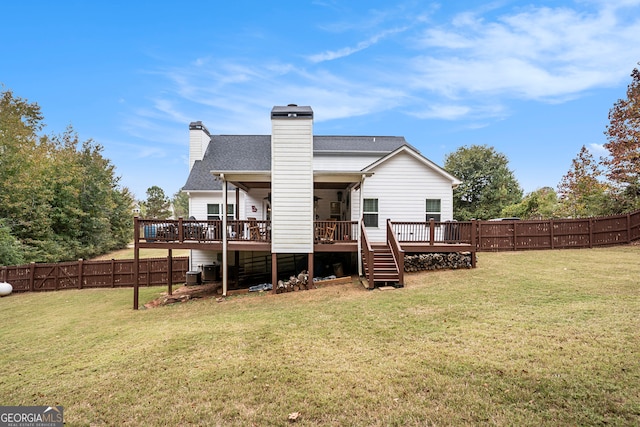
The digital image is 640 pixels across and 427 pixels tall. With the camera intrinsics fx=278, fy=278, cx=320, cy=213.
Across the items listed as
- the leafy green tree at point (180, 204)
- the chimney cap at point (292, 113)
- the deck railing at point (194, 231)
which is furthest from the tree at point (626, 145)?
the leafy green tree at point (180, 204)

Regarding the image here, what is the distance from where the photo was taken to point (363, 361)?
4418 millimetres

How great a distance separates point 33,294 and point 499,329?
20792 millimetres

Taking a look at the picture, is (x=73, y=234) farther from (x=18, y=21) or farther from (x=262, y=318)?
(x=262, y=318)

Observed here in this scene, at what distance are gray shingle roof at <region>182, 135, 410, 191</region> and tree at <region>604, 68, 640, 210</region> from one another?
13089 mm

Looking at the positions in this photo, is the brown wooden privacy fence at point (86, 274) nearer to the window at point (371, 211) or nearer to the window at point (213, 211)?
the window at point (213, 211)

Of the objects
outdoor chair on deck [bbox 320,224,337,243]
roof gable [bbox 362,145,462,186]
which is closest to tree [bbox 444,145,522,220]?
roof gable [bbox 362,145,462,186]

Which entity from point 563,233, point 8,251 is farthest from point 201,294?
point 563,233

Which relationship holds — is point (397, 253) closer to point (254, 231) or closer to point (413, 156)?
point (413, 156)

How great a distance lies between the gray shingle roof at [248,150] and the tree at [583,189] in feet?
45.5

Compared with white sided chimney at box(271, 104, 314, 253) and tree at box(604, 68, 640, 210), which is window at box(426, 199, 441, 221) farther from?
tree at box(604, 68, 640, 210)

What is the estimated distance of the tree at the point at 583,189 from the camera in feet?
61.1

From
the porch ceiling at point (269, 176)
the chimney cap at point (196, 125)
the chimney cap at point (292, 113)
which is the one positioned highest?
the chimney cap at point (196, 125)

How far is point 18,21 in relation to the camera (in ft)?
52.7

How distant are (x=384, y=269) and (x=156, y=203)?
2009 inches
